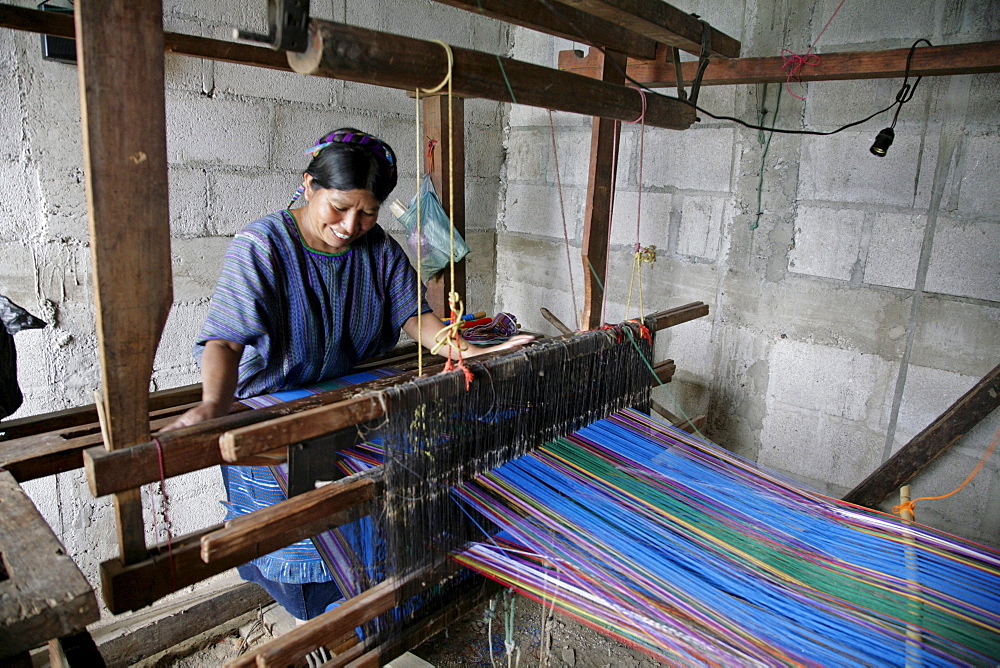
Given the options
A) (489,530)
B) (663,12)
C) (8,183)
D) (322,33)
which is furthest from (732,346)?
(8,183)

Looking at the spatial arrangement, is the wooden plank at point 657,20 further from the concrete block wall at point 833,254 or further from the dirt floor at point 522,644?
the dirt floor at point 522,644

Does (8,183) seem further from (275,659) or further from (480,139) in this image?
(480,139)

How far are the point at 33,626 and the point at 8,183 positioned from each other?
1.98 metres

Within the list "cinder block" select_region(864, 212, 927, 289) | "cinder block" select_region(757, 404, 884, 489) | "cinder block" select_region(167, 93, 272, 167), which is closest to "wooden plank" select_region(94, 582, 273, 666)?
"cinder block" select_region(167, 93, 272, 167)

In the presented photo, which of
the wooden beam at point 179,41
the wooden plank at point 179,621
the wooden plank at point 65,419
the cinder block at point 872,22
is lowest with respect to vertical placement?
the wooden plank at point 179,621

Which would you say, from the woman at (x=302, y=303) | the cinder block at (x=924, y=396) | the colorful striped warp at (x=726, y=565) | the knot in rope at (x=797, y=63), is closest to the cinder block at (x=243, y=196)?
the woman at (x=302, y=303)

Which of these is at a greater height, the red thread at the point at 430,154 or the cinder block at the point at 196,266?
the red thread at the point at 430,154

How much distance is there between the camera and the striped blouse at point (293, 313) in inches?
70.0

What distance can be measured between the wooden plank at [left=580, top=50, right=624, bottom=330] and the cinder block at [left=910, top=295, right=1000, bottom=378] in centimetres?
138

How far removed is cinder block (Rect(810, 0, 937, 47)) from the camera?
244cm

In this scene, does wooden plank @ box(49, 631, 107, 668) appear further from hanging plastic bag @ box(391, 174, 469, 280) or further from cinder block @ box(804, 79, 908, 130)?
cinder block @ box(804, 79, 908, 130)

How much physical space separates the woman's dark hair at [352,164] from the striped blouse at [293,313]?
22 cm

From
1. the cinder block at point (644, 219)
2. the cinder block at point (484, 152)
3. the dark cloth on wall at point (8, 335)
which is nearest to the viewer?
the dark cloth on wall at point (8, 335)

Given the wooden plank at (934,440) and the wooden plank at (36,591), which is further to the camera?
the wooden plank at (934,440)
